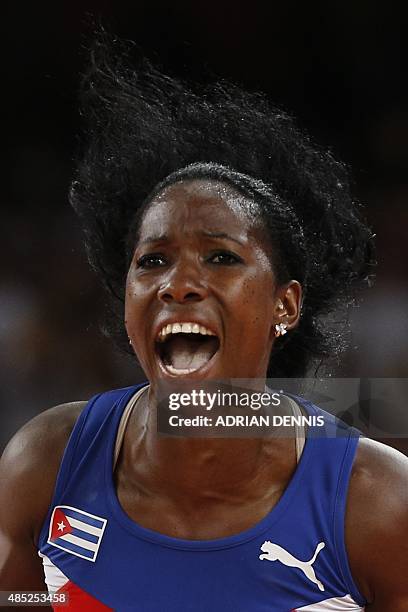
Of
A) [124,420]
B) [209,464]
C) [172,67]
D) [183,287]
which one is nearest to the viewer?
[183,287]

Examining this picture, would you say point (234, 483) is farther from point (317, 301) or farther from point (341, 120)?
point (341, 120)

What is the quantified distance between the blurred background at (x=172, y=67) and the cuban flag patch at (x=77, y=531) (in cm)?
106

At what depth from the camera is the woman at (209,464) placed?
4.45 feet

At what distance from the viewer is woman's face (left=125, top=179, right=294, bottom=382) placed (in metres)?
1.32

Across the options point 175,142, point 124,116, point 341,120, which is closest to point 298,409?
point 175,142

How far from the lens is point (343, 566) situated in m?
1.37

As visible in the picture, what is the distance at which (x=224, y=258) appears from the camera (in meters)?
1.36

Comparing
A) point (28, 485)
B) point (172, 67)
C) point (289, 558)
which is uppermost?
point (172, 67)

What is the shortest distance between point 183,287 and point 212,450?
0.85ft

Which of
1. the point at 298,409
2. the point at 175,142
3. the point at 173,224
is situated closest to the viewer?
the point at 173,224

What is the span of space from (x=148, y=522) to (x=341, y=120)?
5.20 feet

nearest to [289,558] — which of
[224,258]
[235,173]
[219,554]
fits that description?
[219,554]

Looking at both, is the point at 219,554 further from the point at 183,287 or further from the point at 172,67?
the point at 172,67

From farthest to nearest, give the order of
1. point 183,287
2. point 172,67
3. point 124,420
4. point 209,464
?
point 172,67 < point 124,420 < point 209,464 < point 183,287
